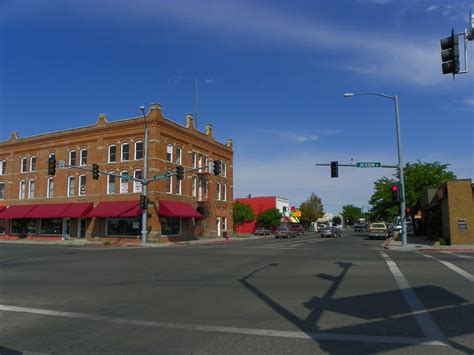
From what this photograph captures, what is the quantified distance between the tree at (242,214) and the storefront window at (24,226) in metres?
31.8

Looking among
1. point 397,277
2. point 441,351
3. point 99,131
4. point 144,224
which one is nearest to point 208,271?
point 397,277

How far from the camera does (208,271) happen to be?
15328mm

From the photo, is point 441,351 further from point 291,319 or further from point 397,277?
point 397,277

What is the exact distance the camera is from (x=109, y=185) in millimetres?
42719

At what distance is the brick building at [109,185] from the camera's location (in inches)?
1607

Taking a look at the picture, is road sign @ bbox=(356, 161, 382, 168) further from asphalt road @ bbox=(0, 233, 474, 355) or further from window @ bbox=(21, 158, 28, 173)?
window @ bbox=(21, 158, 28, 173)

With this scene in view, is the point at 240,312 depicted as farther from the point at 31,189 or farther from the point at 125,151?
the point at 31,189

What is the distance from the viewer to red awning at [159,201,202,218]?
4009 cm

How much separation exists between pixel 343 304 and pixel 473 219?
25447mm

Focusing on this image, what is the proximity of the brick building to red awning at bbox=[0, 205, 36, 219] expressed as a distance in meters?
0.11

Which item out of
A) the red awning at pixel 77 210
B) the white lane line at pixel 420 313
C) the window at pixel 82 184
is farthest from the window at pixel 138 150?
the white lane line at pixel 420 313

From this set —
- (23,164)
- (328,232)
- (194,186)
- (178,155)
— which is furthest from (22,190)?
(328,232)

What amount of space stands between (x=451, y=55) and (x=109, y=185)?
36270 millimetres

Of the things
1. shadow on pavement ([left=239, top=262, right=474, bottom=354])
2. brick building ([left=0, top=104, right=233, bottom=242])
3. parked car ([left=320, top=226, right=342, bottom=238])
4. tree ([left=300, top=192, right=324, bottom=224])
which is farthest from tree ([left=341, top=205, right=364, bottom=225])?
shadow on pavement ([left=239, top=262, right=474, bottom=354])
